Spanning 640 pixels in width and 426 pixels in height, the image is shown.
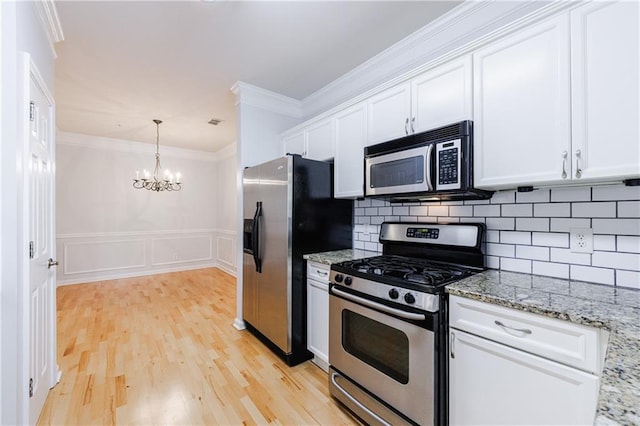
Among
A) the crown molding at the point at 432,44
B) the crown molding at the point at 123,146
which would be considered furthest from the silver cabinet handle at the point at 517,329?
the crown molding at the point at 123,146

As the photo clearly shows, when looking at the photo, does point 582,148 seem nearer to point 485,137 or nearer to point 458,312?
point 485,137

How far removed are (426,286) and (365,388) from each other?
0.81 m

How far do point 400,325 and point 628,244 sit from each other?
117 centimetres

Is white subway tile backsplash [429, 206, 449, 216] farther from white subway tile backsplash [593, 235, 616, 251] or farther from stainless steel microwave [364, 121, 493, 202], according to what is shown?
white subway tile backsplash [593, 235, 616, 251]

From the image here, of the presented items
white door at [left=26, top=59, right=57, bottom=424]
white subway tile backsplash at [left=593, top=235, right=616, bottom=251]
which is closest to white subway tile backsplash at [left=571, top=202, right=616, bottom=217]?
white subway tile backsplash at [left=593, top=235, right=616, bottom=251]

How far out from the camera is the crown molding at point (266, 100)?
3153 millimetres

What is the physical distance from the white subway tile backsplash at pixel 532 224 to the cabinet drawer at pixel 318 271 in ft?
4.31

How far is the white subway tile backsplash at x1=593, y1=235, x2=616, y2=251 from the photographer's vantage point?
1.42 m

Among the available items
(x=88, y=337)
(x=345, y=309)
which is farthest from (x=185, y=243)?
(x=345, y=309)

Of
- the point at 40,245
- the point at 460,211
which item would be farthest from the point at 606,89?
the point at 40,245

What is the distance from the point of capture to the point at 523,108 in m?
1.47

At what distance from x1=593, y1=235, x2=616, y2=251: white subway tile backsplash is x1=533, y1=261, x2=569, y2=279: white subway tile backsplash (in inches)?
6.8

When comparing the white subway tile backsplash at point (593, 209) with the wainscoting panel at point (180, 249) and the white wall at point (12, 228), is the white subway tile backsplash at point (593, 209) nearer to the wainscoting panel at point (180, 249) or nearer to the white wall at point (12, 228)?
the white wall at point (12, 228)

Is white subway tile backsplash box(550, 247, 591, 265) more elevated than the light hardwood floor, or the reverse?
white subway tile backsplash box(550, 247, 591, 265)
